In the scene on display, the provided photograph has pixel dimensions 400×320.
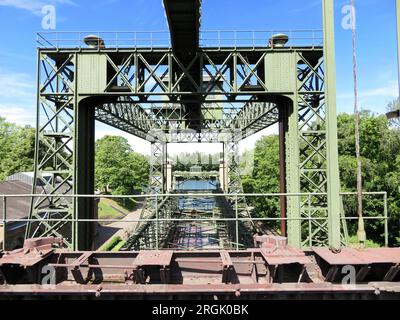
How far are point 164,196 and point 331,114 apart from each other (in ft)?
15.6

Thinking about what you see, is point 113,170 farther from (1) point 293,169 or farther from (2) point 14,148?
(1) point 293,169

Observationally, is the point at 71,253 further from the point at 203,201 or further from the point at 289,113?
the point at 203,201

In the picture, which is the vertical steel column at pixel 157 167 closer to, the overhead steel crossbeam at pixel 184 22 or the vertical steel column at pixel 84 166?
the vertical steel column at pixel 84 166

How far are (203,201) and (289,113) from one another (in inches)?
1017

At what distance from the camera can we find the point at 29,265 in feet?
15.9

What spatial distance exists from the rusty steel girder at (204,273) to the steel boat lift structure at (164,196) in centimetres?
2

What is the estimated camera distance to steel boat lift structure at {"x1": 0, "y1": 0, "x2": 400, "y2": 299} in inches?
186

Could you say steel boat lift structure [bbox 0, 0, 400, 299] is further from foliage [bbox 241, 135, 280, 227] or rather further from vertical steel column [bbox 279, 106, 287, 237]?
foliage [bbox 241, 135, 280, 227]

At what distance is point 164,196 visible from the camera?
822 centimetres

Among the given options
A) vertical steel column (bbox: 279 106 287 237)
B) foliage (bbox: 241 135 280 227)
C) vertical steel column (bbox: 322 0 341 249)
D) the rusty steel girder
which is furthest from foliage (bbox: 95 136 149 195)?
vertical steel column (bbox: 322 0 341 249)

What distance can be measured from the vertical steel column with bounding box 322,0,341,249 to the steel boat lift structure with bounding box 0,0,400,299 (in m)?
0.02

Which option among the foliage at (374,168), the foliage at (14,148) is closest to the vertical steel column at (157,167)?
the foliage at (374,168)

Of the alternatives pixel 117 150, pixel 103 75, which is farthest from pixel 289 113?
pixel 117 150
